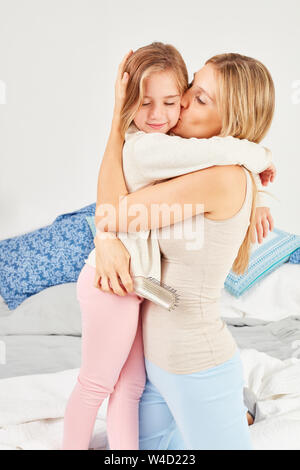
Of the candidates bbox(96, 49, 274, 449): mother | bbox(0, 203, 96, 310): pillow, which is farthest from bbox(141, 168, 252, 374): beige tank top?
bbox(0, 203, 96, 310): pillow

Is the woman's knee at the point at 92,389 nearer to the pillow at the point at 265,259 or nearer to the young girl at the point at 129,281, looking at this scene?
the young girl at the point at 129,281

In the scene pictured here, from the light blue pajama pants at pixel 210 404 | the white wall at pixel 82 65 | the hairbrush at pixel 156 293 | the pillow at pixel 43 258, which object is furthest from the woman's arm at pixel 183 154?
the white wall at pixel 82 65

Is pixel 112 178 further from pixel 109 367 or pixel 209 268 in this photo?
pixel 109 367

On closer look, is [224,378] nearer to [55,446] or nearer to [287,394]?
[55,446]

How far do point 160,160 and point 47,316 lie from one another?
156 centimetres

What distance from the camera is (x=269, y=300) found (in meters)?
2.71

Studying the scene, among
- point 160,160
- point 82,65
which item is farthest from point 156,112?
point 82,65

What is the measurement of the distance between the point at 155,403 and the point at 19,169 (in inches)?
85.0

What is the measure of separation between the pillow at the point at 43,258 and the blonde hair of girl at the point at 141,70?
1718mm

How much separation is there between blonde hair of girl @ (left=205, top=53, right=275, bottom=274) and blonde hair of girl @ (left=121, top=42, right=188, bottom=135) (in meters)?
0.12

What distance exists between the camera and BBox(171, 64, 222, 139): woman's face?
1169 millimetres

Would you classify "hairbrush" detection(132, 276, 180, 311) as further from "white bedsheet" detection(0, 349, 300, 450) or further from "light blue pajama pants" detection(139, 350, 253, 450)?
"white bedsheet" detection(0, 349, 300, 450)

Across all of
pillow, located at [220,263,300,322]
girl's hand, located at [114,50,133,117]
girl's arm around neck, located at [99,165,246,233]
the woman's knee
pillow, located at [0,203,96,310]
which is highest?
girl's hand, located at [114,50,133,117]

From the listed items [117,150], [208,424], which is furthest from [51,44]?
[208,424]
